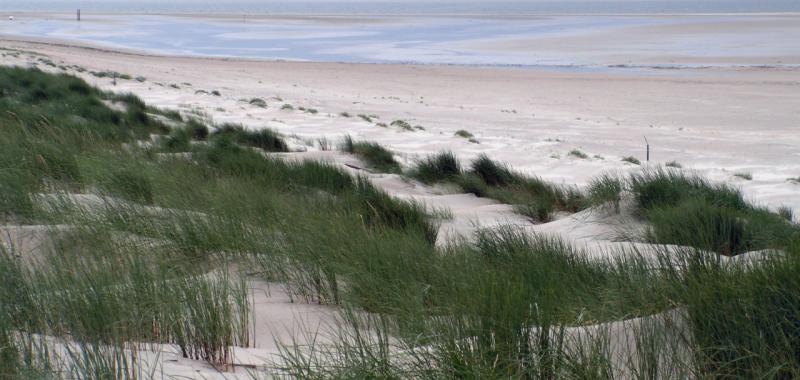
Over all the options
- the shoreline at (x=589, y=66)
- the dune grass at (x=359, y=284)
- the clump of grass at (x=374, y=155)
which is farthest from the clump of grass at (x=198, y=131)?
the shoreline at (x=589, y=66)

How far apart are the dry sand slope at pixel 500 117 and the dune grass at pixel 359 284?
0.21m

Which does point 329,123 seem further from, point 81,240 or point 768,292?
point 768,292

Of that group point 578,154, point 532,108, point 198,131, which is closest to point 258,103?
point 532,108

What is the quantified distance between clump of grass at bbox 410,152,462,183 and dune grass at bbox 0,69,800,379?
3.07m

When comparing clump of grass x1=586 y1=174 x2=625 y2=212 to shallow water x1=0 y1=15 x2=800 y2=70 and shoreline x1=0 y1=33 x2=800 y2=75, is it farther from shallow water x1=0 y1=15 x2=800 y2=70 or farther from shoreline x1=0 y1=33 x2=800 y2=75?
shallow water x1=0 y1=15 x2=800 y2=70

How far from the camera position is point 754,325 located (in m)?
2.60

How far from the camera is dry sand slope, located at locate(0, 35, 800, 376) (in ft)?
21.9

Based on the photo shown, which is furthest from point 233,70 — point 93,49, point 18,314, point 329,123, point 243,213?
point 18,314

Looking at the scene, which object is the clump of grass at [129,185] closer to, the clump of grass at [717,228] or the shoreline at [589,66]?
the clump of grass at [717,228]

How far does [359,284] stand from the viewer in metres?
3.37

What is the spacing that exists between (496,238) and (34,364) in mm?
2573

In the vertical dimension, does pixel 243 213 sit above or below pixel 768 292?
below

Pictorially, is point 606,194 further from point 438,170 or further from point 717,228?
point 438,170

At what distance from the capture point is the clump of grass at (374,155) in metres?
9.87
